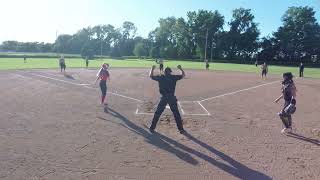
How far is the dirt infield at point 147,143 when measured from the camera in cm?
743

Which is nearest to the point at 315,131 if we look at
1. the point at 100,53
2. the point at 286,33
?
the point at 286,33

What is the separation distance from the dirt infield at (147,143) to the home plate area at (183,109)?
39mm

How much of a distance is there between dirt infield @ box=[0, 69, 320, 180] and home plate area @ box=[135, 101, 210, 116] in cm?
4

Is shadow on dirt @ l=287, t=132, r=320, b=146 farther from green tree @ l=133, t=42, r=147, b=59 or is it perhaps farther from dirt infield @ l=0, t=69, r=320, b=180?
green tree @ l=133, t=42, r=147, b=59

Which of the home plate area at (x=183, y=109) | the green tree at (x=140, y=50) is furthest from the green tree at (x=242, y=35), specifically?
the home plate area at (x=183, y=109)

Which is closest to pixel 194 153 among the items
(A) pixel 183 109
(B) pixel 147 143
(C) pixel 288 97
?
(B) pixel 147 143

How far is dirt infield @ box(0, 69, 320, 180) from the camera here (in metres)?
7.43

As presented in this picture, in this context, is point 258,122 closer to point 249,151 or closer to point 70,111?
A: point 249,151

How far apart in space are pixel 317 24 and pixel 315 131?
9956 centimetres

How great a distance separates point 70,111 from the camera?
1427 cm

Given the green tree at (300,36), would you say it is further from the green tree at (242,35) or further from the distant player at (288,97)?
the distant player at (288,97)

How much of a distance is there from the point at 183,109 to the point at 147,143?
609 cm

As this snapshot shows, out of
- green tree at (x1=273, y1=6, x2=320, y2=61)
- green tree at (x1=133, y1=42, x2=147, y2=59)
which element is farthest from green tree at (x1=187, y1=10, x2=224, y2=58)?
green tree at (x1=133, y1=42, x2=147, y2=59)

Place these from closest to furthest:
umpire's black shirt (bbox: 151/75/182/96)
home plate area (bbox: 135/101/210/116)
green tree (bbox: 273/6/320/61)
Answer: umpire's black shirt (bbox: 151/75/182/96) → home plate area (bbox: 135/101/210/116) → green tree (bbox: 273/6/320/61)
